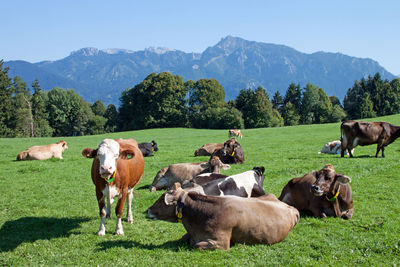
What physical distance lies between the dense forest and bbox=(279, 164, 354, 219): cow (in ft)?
223

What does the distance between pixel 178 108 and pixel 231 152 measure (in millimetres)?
70842

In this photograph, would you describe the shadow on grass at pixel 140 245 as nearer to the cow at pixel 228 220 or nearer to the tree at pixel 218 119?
the cow at pixel 228 220

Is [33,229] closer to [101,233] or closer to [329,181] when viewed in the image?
[101,233]

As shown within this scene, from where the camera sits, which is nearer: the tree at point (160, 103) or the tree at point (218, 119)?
the tree at point (218, 119)

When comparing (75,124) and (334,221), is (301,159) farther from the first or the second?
(75,124)

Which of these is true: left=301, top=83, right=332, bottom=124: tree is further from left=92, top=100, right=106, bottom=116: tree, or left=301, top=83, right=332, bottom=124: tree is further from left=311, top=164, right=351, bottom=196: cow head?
left=311, top=164, right=351, bottom=196: cow head

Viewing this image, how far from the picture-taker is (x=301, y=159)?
18078 millimetres

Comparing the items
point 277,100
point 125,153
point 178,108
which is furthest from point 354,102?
point 125,153

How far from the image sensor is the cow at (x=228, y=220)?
253 inches

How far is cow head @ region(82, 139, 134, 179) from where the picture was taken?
6648 mm

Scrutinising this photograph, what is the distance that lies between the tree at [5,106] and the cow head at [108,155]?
7483cm

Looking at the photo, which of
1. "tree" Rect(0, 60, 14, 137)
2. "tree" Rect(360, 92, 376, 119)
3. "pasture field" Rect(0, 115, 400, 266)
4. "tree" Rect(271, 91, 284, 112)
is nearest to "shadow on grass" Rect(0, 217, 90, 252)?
"pasture field" Rect(0, 115, 400, 266)

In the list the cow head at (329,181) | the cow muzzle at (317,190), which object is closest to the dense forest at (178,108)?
the cow head at (329,181)

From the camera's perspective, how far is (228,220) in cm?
647
